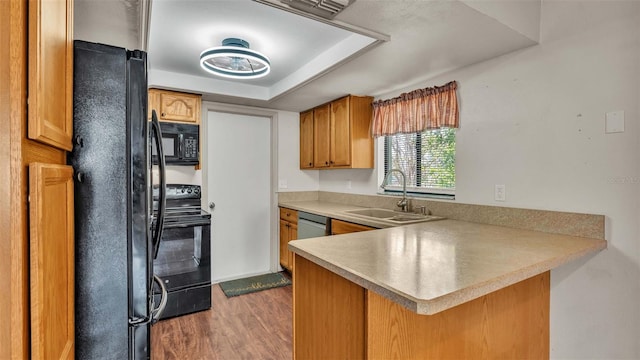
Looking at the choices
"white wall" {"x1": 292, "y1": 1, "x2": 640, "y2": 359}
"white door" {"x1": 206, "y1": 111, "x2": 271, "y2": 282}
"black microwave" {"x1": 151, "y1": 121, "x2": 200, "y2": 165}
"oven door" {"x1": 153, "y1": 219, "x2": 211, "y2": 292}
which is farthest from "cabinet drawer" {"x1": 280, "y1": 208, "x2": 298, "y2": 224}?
"white wall" {"x1": 292, "y1": 1, "x2": 640, "y2": 359}

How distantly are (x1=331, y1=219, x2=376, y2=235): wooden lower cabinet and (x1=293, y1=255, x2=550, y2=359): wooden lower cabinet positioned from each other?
3.39ft

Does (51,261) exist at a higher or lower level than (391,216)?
higher

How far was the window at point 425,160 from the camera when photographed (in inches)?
103

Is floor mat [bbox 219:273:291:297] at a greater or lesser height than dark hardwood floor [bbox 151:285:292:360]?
greater

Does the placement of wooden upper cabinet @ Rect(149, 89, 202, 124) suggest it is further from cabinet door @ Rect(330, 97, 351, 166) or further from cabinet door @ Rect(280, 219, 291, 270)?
cabinet door @ Rect(280, 219, 291, 270)

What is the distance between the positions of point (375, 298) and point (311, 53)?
1.99 meters

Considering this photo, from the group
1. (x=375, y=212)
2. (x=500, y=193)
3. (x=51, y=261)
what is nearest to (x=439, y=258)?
(x=500, y=193)

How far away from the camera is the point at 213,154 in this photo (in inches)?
142

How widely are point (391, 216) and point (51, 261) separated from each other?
258 centimetres

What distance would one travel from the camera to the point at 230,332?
8.04 ft

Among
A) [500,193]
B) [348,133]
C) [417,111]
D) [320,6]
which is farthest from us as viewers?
[348,133]

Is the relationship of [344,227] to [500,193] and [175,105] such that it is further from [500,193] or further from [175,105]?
[175,105]

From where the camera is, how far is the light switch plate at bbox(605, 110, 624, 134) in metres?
1.58

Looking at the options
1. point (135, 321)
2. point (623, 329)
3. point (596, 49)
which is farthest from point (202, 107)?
point (623, 329)
